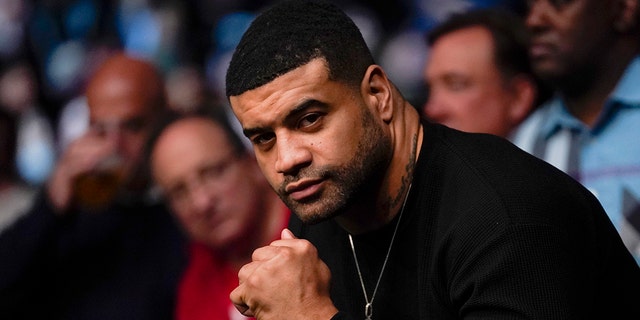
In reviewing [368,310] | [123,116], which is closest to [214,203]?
[123,116]

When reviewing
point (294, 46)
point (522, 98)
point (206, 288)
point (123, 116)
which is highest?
point (294, 46)

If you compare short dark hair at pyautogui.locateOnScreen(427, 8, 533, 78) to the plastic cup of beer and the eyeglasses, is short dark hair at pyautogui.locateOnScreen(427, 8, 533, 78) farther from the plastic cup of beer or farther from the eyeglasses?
the plastic cup of beer

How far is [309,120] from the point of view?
158 centimetres

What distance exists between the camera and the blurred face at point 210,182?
2865 mm

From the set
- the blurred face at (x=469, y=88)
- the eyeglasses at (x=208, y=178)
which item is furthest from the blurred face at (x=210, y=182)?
the blurred face at (x=469, y=88)

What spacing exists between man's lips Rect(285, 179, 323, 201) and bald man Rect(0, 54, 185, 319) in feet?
5.24

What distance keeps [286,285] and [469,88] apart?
132cm

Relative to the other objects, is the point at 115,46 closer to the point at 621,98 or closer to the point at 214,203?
the point at 214,203

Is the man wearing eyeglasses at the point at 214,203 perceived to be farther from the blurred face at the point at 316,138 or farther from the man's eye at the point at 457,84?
the blurred face at the point at 316,138

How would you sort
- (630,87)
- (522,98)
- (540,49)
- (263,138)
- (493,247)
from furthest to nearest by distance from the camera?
(522,98) < (540,49) < (630,87) < (263,138) < (493,247)

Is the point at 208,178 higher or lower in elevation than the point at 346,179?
lower

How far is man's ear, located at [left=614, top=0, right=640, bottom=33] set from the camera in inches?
94.7

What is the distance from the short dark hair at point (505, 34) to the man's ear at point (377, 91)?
1090 millimetres

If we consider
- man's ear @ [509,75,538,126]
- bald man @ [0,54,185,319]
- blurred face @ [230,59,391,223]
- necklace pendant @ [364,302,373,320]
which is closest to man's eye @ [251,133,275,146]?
blurred face @ [230,59,391,223]
